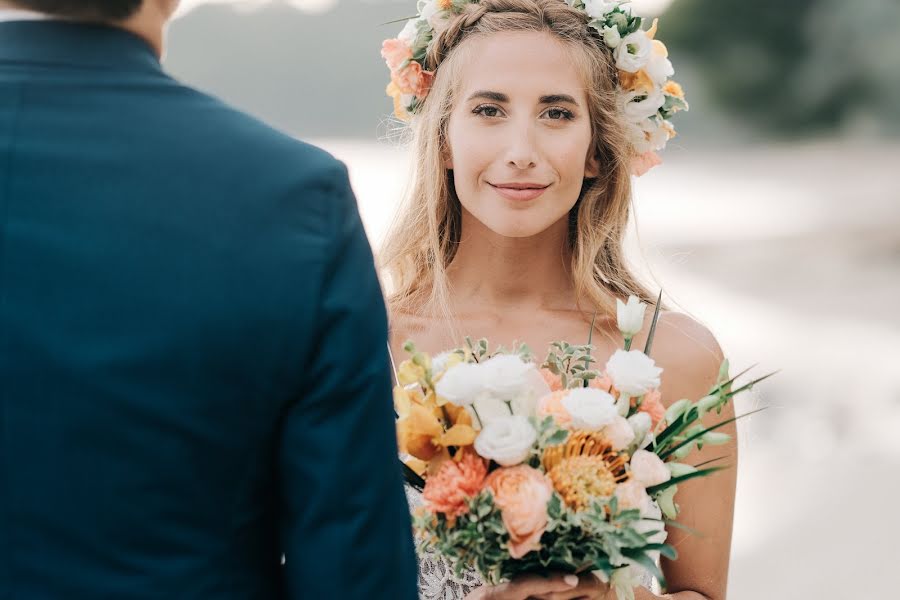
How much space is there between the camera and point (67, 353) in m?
1.22

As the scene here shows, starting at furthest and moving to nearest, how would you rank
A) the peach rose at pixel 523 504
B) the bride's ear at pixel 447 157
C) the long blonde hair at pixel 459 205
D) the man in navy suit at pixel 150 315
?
the bride's ear at pixel 447 157, the long blonde hair at pixel 459 205, the peach rose at pixel 523 504, the man in navy suit at pixel 150 315

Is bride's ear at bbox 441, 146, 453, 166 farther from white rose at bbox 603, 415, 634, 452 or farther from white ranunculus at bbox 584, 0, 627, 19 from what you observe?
white rose at bbox 603, 415, 634, 452

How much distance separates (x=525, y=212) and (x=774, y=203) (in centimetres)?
1607

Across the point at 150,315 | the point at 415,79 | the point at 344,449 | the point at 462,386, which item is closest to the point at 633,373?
the point at 462,386

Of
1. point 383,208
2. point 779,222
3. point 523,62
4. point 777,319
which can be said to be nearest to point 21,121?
point 523,62

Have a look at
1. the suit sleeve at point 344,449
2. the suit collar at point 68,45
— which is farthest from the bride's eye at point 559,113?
the suit collar at point 68,45

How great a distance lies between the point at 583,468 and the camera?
6.40 ft

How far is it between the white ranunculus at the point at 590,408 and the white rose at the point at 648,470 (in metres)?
0.09

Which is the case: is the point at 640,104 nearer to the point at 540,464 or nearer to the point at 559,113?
the point at 559,113

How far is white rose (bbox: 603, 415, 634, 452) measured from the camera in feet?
6.56

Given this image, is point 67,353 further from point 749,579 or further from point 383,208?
point 383,208

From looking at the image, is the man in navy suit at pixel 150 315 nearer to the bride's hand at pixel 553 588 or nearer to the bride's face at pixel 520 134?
the bride's hand at pixel 553 588

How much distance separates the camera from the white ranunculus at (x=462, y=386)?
6.51 feet

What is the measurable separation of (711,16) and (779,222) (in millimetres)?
15439
